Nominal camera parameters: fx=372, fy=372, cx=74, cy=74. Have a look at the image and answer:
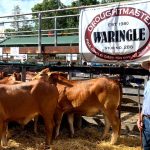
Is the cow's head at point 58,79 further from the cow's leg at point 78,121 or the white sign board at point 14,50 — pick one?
the white sign board at point 14,50

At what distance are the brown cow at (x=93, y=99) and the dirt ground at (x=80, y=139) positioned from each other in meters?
0.29

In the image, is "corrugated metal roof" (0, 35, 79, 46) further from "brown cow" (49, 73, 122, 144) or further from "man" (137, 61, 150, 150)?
"man" (137, 61, 150, 150)

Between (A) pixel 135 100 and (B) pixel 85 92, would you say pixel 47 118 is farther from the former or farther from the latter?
(A) pixel 135 100

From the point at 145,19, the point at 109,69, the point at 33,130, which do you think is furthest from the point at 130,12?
the point at 33,130

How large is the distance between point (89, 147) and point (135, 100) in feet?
6.07

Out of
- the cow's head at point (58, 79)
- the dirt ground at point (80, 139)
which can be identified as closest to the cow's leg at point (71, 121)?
the dirt ground at point (80, 139)

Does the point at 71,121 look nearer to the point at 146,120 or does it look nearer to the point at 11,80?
the point at 11,80

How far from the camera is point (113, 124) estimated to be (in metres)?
8.00

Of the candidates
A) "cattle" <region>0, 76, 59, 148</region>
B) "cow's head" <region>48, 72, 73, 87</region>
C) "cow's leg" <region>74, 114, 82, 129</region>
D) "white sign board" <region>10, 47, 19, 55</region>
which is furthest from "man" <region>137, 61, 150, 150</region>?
"white sign board" <region>10, 47, 19, 55</region>

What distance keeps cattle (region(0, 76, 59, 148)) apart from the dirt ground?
0.39 m

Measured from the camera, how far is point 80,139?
322 inches

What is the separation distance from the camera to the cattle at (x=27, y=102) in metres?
7.15

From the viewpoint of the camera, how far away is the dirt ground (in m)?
7.56

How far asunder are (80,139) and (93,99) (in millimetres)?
926
